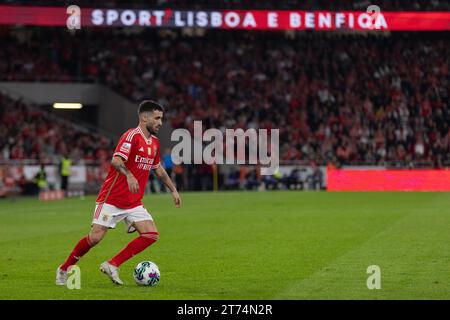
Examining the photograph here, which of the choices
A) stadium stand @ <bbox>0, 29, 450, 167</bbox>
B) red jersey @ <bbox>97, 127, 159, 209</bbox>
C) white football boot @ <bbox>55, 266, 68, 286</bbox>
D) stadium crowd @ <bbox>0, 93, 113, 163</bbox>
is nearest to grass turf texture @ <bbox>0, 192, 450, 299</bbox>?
white football boot @ <bbox>55, 266, 68, 286</bbox>

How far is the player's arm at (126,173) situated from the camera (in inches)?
425

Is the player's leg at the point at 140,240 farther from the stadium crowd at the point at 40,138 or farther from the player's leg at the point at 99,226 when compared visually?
the stadium crowd at the point at 40,138

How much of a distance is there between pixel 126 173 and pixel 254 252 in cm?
519

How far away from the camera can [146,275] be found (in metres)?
11.3

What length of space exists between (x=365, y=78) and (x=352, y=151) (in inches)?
223

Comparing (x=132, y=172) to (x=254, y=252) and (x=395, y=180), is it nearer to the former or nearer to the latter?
(x=254, y=252)

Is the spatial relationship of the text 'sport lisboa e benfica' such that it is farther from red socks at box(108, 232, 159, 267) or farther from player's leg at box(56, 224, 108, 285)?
player's leg at box(56, 224, 108, 285)

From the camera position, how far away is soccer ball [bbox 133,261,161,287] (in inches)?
444

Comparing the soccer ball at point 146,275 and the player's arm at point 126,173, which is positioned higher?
the player's arm at point 126,173

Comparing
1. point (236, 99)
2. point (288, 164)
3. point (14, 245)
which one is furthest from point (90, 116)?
point (14, 245)

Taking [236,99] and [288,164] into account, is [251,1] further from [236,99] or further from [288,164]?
[288,164]

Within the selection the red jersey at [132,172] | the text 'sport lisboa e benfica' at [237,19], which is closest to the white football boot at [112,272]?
the red jersey at [132,172]

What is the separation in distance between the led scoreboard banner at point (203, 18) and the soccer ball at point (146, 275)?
33.7 m

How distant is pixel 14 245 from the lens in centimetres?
1750
